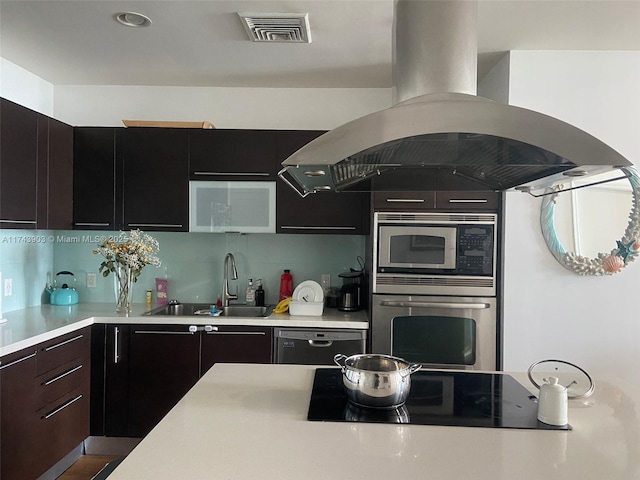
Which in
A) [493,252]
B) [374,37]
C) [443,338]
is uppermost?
[374,37]

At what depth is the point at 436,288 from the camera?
2.94 meters

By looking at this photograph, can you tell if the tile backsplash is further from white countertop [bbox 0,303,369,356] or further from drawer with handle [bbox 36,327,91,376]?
drawer with handle [bbox 36,327,91,376]

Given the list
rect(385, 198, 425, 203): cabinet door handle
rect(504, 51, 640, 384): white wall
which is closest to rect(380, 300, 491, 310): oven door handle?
rect(504, 51, 640, 384): white wall

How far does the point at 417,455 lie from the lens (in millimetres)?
1201

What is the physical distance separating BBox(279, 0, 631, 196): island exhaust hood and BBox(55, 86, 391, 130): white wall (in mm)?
1842

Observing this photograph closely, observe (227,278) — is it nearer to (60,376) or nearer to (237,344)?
(237,344)

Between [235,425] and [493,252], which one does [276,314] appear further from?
[235,425]

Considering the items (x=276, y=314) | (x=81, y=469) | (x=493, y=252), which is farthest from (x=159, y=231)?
(x=493, y=252)

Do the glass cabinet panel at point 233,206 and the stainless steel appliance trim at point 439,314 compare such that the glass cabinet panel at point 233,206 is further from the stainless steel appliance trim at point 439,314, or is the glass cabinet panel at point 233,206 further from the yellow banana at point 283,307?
the stainless steel appliance trim at point 439,314

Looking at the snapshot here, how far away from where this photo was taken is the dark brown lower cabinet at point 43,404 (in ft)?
7.41

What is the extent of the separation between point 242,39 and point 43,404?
2.22m

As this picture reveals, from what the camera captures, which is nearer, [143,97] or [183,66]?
[183,66]

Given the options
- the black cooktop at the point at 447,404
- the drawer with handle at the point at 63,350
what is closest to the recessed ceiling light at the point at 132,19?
the drawer with handle at the point at 63,350

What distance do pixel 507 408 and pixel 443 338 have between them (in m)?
1.41
